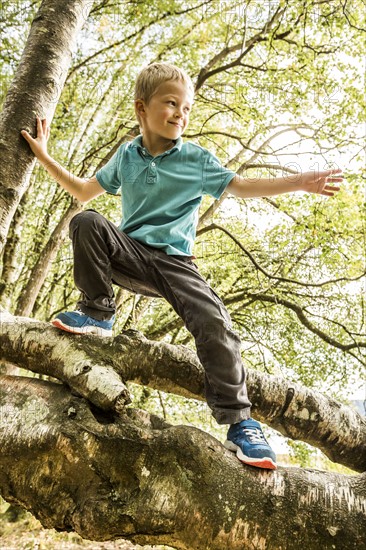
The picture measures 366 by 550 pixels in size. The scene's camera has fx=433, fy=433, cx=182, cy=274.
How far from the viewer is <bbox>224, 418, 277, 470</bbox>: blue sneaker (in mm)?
1775

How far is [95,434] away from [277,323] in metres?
7.23

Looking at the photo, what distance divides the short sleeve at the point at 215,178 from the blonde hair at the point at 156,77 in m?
0.46

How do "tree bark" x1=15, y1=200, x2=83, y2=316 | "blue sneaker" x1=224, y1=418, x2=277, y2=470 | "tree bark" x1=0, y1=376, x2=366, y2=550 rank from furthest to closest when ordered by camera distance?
"tree bark" x1=15, y1=200, x2=83, y2=316 < "blue sneaker" x1=224, y1=418, x2=277, y2=470 < "tree bark" x1=0, y1=376, x2=366, y2=550

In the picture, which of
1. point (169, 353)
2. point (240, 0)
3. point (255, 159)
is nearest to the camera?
point (169, 353)

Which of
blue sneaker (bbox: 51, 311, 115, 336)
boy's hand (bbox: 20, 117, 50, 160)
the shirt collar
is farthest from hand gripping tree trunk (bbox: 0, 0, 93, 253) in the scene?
blue sneaker (bbox: 51, 311, 115, 336)

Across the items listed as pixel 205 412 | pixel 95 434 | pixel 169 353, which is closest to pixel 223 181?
pixel 169 353

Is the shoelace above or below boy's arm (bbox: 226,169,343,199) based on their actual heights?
below

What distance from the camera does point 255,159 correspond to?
7.55 m

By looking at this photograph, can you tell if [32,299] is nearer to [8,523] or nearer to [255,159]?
[255,159]

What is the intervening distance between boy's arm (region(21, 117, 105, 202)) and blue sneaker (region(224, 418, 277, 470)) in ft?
5.74

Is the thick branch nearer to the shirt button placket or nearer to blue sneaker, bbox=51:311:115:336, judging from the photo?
blue sneaker, bbox=51:311:115:336

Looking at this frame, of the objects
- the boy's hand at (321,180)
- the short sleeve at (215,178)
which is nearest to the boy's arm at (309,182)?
the boy's hand at (321,180)

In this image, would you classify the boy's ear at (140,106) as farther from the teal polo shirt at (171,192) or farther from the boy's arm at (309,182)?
the boy's arm at (309,182)

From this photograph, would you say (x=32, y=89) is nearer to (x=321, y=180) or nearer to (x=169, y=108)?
(x=169, y=108)
